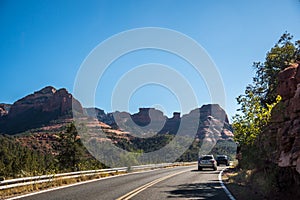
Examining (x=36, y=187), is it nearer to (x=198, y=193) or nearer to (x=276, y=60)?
(x=198, y=193)

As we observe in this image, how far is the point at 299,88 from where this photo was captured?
10.5m

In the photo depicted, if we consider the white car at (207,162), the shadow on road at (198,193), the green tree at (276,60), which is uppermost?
the green tree at (276,60)

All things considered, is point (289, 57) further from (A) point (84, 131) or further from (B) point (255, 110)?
(A) point (84, 131)

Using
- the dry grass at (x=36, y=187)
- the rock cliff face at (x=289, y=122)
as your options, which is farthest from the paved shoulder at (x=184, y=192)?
the dry grass at (x=36, y=187)

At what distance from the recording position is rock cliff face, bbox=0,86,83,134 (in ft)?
529

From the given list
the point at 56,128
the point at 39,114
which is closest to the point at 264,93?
the point at 56,128

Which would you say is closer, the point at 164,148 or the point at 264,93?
the point at 264,93

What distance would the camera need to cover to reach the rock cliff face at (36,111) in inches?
6344

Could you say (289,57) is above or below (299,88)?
above

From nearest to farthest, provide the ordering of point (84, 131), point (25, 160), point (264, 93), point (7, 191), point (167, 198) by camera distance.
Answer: point (167, 198), point (7, 191), point (264, 93), point (25, 160), point (84, 131)

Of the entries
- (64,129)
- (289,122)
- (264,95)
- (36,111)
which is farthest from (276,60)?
(36,111)

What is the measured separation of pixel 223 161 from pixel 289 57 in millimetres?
28781

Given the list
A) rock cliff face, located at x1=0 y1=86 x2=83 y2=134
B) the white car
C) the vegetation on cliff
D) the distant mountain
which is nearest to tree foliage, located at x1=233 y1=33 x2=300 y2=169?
the vegetation on cliff

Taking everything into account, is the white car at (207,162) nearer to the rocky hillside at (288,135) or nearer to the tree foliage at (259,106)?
the tree foliage at (259,106)
